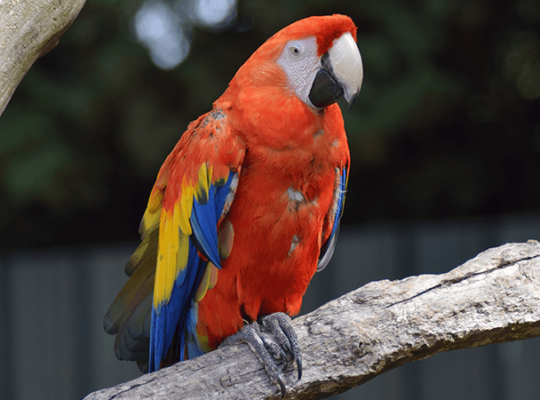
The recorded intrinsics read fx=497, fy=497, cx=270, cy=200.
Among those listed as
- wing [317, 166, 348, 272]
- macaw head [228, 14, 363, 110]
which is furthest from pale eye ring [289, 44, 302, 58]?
wing [317, 166, 348, 272]

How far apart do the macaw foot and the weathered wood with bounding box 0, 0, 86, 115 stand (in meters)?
1.03

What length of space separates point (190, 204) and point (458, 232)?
85.5 inches

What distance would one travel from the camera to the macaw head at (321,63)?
153 cm

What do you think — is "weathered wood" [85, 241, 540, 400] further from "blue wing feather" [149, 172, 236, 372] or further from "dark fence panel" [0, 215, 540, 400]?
"dark fence panel" [0, 215, 540, 400]

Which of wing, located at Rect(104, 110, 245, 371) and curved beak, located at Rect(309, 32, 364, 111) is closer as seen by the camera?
curved beak, located at Rect(309, 32, 364, 111)

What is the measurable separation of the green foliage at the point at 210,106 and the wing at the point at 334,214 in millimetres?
1709

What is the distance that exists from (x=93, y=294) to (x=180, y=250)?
1882mm

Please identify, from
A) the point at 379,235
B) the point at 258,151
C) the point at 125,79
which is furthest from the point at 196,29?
the point at 258,151

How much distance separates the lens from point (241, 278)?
1.67 metres

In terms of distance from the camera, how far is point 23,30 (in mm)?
1478

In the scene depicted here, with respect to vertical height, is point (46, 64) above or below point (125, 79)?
above

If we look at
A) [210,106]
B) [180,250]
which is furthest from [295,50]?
[210,106]

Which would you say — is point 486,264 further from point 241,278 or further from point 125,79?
point 125,79

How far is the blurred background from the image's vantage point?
329 cm
